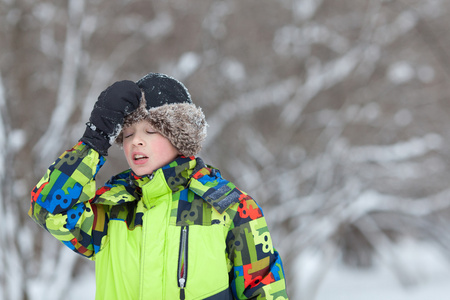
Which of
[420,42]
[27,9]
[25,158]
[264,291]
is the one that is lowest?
[264,291]

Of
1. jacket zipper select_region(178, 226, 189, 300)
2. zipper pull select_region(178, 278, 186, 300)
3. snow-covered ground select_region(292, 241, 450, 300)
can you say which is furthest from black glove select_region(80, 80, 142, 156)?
snow-covered ground select_region(292, 241, 450, 300)

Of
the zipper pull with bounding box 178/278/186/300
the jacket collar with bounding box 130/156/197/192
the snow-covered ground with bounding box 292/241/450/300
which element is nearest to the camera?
the zipper pull with bounding box 178/278/186/300

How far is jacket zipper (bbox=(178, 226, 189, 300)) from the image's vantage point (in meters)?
1.36

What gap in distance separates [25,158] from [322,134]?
418cm

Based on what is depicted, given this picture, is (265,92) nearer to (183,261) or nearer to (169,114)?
(169,114)

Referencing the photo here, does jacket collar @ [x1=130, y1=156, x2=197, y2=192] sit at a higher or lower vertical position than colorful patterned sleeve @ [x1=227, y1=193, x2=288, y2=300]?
higher

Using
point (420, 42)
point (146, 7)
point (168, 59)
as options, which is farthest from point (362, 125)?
point (146, 7)

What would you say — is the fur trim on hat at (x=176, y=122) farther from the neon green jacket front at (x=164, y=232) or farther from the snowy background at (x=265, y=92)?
the snowy background at (x=265, y=92)

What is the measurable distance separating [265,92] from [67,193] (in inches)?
218

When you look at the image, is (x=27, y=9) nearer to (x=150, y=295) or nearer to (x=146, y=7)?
(x=146, y=7)

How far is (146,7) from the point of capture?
20.6ft

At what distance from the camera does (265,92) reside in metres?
6.71

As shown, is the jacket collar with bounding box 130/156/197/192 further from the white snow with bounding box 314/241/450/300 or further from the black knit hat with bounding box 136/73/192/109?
the white snow with bounding box 314/241/450/300

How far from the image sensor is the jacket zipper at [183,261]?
1.36 m
